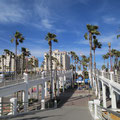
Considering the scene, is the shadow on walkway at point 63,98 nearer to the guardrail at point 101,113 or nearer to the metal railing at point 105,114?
the guardrail at point 101,113

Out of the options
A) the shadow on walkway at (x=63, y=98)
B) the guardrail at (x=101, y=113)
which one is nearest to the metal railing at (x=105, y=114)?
the guardrail at (x=101, y=113)

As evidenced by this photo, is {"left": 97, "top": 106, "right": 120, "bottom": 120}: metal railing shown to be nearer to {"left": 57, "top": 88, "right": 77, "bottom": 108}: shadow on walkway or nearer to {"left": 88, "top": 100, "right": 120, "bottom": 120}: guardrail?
{"left": 88, "top": 100, "right": 120, "bottom": 120}: guardrail

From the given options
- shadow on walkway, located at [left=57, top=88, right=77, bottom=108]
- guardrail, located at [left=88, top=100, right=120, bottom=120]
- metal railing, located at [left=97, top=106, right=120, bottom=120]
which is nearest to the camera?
metal railing, located at [left=97, top=106, right=120, bottom=120]

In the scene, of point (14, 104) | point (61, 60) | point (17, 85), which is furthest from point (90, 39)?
point (61, 60)

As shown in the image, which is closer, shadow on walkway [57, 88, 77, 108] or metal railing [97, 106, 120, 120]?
metal railing [97, 106, 120, 120]

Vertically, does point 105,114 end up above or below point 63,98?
above

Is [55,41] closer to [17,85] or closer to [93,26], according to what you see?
[93,26]

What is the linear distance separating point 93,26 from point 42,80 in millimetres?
14326

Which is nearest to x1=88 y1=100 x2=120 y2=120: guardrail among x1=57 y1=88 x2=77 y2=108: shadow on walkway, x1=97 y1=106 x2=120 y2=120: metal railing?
x1=97 y1=106 x2=120 y2=120: metal railing

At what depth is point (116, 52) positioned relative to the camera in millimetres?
51375

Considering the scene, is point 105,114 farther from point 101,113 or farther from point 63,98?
point 63,98

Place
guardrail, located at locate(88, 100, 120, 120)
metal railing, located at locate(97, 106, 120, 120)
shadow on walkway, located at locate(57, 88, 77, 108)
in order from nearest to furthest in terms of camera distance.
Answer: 1. metal railing, located at locate(97, 106, 120, 120)
2. guardrail, located at locate(88, 100, 120, 120)
3. shadow on walkway, located at locate(57, 88, 77, 108)

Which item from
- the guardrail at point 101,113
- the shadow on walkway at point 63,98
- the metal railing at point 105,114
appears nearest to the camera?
the metal railing at point 105,114

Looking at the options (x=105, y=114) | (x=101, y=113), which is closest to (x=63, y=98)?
(x=101, y=113)
